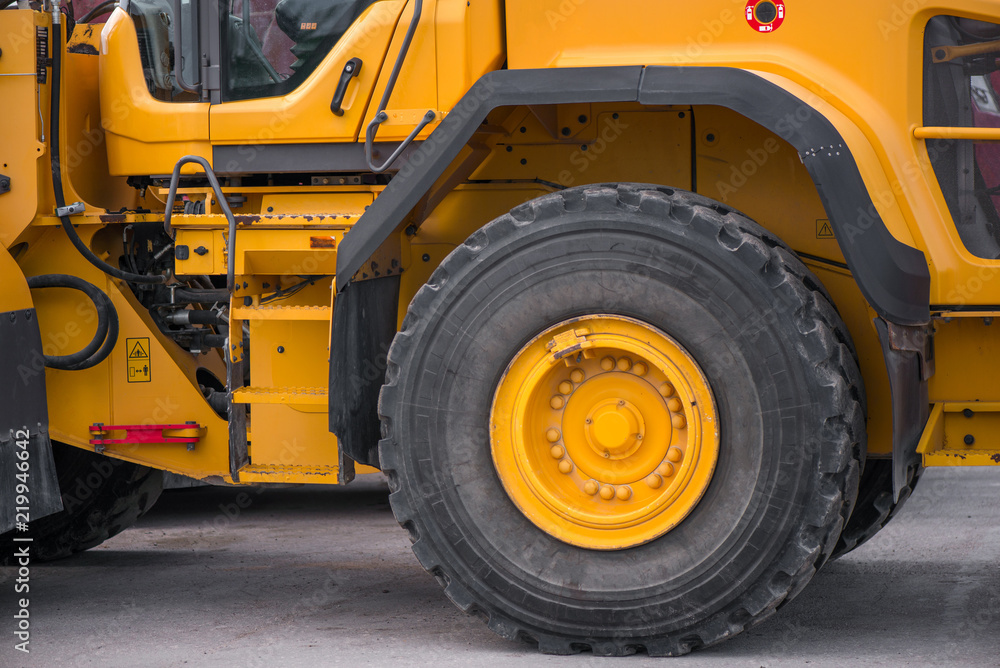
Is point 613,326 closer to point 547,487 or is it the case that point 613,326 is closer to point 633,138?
point 547,487

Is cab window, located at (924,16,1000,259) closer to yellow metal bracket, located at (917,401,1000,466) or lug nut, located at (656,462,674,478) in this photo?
yellow metal bracket, located at (917,401,1000,466)

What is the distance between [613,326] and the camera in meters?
3.39

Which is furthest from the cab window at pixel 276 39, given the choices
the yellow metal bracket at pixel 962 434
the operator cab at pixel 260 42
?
the yellow metal bracket at pixel 962 434

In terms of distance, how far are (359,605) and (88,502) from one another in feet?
5.29

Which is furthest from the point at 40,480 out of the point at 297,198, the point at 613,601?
the point at 613,601

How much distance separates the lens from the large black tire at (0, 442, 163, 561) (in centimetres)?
499

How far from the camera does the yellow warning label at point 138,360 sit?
4.29 m

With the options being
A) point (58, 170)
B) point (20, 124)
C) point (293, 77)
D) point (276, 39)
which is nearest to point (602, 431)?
point (293, 77)

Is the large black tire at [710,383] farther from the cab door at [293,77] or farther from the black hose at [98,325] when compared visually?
the black hose at [98,325]

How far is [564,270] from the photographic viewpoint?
133 inches

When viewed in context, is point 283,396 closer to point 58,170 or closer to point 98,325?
point 98,325

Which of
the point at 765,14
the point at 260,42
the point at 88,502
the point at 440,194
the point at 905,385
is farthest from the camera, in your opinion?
the point at 88,502

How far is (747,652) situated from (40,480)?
2535mm

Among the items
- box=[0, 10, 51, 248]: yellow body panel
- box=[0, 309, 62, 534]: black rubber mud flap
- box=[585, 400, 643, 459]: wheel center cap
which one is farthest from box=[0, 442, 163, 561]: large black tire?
box=[585, 400, 643, 459]: wheel center cap
